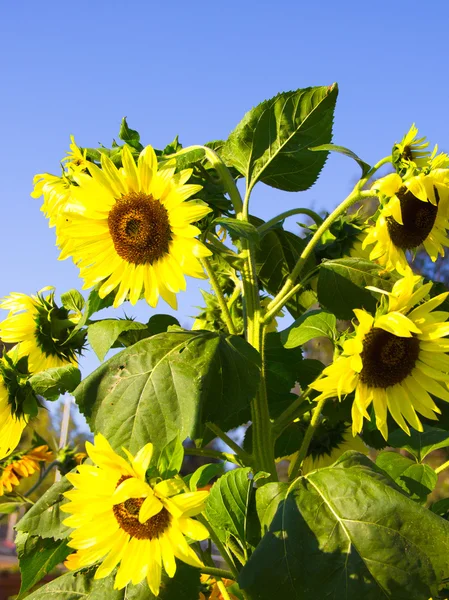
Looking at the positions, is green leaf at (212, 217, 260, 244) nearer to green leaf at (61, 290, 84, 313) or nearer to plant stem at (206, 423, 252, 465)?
plant stem at (206, 423, 252, 465)

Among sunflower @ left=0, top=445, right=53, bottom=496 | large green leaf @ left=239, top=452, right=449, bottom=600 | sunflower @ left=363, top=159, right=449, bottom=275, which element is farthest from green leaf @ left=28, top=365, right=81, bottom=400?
sunflower @ left=0, top=445, right=53, bottom=496

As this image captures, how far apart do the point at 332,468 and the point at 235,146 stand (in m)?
0.62

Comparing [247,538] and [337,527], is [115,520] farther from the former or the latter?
[337,527]

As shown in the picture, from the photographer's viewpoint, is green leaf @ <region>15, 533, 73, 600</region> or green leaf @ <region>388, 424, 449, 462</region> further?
green leaf @ <region>388, 424, 449, 462</region>

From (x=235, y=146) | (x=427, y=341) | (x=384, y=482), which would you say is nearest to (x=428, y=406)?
(x=427, y=341)

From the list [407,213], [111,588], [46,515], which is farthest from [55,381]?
[407,213]

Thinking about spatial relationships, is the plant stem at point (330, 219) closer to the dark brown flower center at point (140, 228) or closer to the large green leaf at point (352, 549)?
the dark brown flower center at point (140, 228)

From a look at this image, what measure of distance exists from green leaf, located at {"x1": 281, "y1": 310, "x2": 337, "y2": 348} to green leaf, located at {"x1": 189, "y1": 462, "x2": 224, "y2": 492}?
0.22 meters

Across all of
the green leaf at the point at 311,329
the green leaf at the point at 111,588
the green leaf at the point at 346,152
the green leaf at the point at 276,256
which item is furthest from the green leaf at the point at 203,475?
the green leaf at the point at 346,152

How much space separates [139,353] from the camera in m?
1.15

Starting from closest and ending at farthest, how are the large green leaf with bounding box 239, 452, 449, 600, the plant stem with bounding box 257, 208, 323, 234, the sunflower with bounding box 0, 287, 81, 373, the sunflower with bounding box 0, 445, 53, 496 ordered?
the large green leaf with bounding box 239, 452, 449, 600 → the plant stem with bounding box 257, 208, 323, 234 → the sunflower with bounding box 0, 287, 81, 373 → the sunflower with bounding box 0, 445, 53, 496

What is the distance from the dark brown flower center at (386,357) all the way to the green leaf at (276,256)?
0.31 meters

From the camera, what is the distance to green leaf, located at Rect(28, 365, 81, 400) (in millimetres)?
1265

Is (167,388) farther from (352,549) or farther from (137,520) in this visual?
(352,549)
